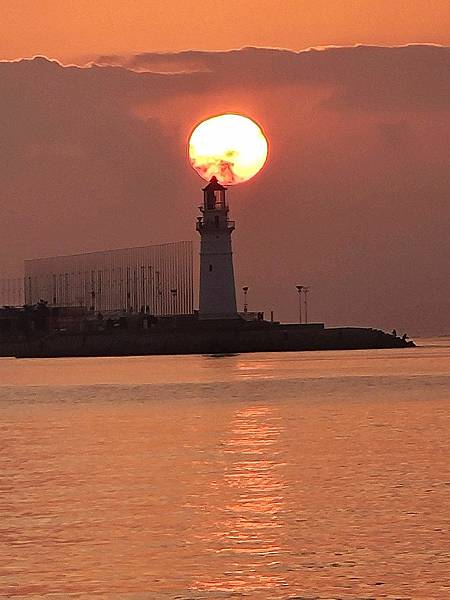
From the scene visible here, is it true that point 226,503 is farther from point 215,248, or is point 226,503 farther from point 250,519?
point 215,248

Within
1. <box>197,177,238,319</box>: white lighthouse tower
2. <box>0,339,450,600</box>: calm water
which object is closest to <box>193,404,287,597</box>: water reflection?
<box>0,339,450,600</box>: calm water

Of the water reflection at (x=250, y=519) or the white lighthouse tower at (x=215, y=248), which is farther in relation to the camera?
the white lighthouse tower at (x=215, y=248)

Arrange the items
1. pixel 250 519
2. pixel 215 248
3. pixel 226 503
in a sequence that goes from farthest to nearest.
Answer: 1. pixel 215 248
2. pixel 226 503
3. pixel 250 519

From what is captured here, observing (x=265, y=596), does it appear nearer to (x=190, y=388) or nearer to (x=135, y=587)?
(x=135, y=587)

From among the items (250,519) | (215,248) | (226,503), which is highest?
(215,248)

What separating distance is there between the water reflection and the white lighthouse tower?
92949 millimetres

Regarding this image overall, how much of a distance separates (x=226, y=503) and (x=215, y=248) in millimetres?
114711

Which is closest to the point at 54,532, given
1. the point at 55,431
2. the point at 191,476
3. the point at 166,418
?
the point at 191,476

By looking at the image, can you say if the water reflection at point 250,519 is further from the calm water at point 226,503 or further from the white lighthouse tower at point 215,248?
the white lighthouse tower at point 215,248

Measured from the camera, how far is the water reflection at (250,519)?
29.4 metres

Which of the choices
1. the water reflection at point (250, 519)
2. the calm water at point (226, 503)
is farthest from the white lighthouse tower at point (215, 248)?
the water reflection at point (250, 519)

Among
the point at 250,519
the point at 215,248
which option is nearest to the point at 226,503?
the point at 250,519

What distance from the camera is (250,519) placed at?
36781mm

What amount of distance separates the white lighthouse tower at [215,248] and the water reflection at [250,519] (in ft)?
305
